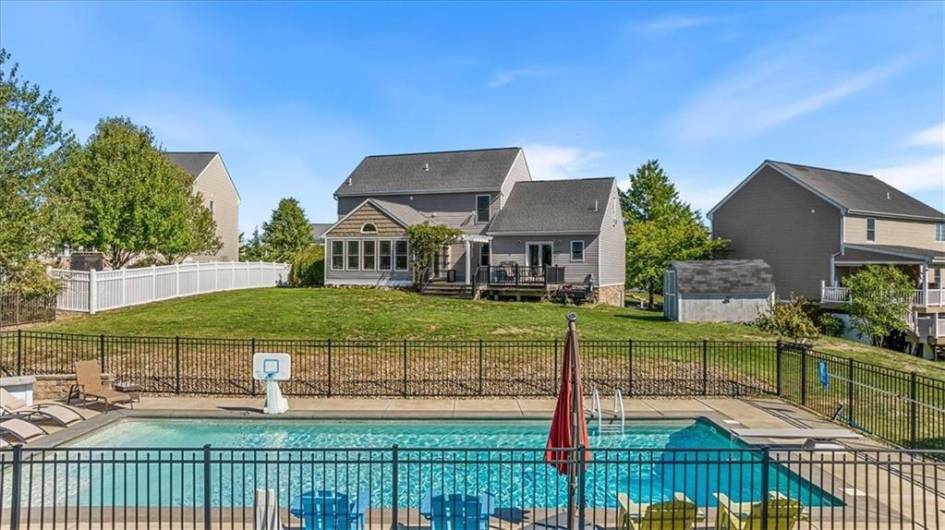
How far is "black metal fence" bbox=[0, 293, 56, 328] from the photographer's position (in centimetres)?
2097

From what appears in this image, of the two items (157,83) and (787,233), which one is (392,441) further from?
(787,233)

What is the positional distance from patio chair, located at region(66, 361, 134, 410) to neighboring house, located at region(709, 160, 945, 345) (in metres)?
31.3

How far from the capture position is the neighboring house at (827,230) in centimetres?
3058

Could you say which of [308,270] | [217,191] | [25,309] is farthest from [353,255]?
[25,309]

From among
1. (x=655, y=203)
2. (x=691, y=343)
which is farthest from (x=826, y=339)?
(x=655, y=203)

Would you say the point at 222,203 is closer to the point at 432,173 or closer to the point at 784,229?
the point at 432,173

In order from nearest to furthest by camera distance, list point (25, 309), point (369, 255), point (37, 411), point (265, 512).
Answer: point (265, 512), point (37, 411), point (25, 309), point (369, 255)

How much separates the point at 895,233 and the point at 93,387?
134 ft

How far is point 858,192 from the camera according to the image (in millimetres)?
36156

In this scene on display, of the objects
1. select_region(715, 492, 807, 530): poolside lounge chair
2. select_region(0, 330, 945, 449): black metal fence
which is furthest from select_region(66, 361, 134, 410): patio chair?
select_region(715, 492, 807, 530): poolside lounge chair

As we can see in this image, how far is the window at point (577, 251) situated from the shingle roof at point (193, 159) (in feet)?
84.5

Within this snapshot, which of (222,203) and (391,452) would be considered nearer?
(391,452)

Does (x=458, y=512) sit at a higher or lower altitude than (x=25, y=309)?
lower

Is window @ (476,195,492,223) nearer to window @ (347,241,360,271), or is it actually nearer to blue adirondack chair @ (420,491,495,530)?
window @ (347,241,360,271)
